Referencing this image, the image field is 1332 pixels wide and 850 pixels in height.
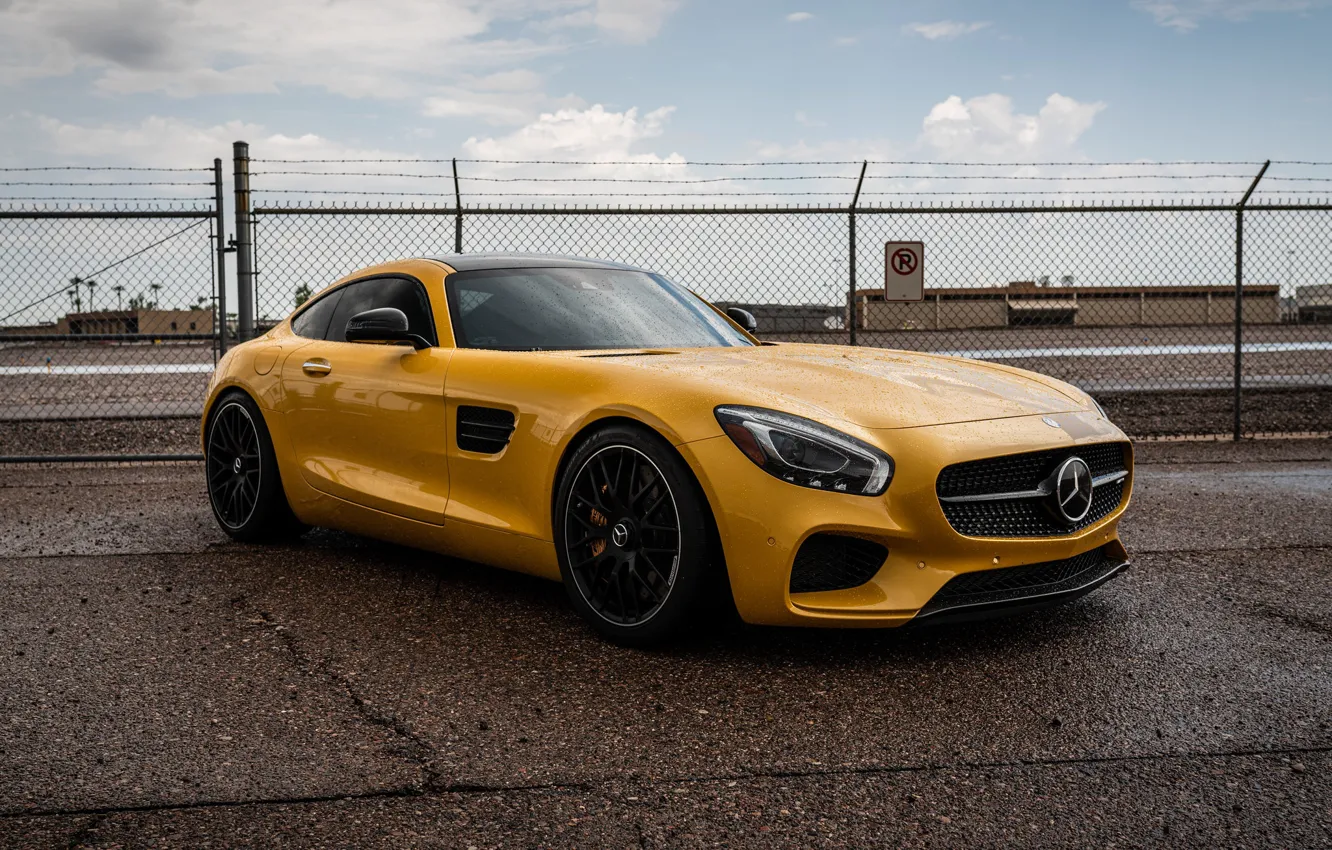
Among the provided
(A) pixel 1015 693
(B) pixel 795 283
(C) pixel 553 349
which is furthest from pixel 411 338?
(B) pixel 795 283

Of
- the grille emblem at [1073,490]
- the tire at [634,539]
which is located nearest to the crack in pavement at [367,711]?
the tire at [634,539]

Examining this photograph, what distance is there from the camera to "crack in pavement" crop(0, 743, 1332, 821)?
262 cm

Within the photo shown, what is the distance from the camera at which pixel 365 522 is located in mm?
4875

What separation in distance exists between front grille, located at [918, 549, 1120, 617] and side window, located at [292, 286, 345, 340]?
10.5ft

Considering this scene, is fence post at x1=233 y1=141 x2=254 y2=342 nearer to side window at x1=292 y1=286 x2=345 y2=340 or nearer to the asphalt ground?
side window at x1=292 y1=286 x2=345 y2=340

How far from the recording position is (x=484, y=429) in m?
4.25

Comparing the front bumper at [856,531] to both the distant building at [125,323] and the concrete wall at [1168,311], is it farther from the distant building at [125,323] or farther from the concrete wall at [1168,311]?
the concrete wall at [1168,311]

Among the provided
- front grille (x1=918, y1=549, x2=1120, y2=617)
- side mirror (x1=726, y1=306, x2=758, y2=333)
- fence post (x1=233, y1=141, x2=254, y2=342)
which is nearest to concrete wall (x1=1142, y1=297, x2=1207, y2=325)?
fence post (x1=233, y1=141, x2=254, y2=342)

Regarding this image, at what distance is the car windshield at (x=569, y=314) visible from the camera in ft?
15.0

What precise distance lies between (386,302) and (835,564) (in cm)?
255

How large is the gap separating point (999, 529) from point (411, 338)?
2369mm

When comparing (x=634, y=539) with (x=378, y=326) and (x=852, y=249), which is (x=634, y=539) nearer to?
(x=378, y=326)

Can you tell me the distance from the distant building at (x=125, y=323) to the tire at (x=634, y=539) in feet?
18.8

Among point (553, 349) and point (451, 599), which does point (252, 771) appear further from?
point (553, 349)
